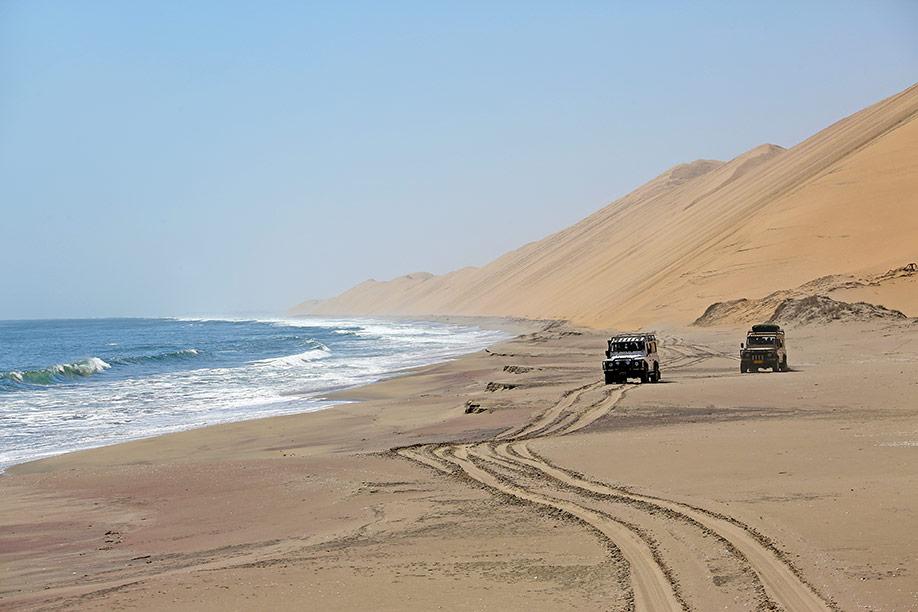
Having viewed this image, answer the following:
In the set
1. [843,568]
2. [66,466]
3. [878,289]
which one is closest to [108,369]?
[66,466]

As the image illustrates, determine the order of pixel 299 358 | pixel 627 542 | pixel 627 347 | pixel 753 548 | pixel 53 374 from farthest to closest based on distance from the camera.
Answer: pixel 299 358, pixel 53 374, pixel 627 347, pixel 627 542, pixel 753 548

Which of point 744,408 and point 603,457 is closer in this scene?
point 603,457

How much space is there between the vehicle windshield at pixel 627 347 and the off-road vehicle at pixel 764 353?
398 centimetres

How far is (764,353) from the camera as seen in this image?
32.0 m

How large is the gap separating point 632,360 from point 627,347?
797 mm

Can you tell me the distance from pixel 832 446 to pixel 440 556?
8249mm

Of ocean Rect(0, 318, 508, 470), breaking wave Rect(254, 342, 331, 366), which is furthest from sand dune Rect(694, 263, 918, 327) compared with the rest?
breaking wave Rect(254, 342, 331, 366)

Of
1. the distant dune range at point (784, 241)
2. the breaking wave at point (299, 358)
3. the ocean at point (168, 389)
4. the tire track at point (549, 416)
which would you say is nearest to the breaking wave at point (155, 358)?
the ocean at point (168, 389)

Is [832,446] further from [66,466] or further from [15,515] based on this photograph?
[66,466]

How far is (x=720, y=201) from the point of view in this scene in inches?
4304

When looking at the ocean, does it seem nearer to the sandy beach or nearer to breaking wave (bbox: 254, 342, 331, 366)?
breaking wave (bbox: 254, 342, 331, 366)

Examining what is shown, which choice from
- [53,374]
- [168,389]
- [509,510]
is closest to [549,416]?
[509,510]

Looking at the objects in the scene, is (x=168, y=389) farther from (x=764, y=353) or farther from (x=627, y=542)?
(x=627, y=542)

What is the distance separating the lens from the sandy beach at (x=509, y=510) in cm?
938
